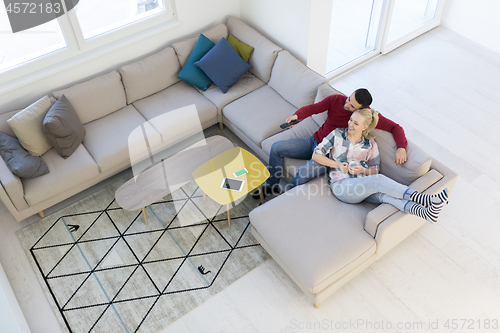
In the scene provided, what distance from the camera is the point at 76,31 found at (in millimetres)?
3957

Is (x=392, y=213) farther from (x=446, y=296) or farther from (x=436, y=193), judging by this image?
(x=446, y=296)

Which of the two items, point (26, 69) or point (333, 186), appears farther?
point (26, 69)

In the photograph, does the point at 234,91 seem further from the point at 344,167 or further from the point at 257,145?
the point at 344,167

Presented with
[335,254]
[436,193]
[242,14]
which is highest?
[242,14]

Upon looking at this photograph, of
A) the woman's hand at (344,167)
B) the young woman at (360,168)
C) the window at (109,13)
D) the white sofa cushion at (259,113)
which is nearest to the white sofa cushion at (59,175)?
the window at (109,13)

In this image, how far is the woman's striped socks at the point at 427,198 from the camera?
2943 millimetres

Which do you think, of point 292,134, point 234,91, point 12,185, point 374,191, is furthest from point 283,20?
point 12,185

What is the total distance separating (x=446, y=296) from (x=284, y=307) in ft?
4.06

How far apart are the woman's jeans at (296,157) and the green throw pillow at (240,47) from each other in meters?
1.33

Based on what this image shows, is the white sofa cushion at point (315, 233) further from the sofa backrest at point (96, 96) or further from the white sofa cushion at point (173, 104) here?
the sofa backrest at point (96, 96)

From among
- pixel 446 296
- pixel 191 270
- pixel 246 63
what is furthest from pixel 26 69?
pixel 446 296

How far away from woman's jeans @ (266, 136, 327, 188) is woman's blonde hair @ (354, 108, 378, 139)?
1.47ft

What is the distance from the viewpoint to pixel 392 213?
3.04 m

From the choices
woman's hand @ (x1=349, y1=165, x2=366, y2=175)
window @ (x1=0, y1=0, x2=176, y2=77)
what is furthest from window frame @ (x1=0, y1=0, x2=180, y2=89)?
woman's hand @ (x1=349, y1=165, x2=366, y2=175)
